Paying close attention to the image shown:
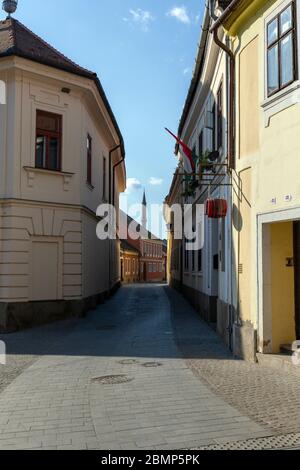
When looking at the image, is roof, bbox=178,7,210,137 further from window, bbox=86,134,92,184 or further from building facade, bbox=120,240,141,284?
building facade, bbox=120,240,141,284

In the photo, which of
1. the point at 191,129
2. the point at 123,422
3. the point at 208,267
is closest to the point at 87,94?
the point at 191,129

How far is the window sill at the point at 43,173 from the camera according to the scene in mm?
14805

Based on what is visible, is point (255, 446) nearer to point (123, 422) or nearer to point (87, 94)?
point (123, 422)

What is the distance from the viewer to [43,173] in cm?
→ 1512

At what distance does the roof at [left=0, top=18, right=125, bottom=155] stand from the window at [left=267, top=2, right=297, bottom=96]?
7956 millimetres

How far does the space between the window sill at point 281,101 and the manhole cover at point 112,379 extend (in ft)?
15.6

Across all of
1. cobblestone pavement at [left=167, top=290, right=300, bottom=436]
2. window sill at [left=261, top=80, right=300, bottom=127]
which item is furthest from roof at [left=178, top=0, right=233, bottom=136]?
cobblestone pavement at [left=167, top=290, right=300, bottom=436]

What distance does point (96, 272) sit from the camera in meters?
19.9

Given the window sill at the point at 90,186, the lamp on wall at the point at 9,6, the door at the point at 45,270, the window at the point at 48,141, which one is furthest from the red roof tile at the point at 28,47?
the door at the point at 45,270

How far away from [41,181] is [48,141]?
50.8 inches

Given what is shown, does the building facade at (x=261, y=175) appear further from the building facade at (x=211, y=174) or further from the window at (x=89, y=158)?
the window at (x=89, y=158)

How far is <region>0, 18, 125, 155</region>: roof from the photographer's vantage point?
47.4ft

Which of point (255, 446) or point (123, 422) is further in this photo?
point (123, 422)

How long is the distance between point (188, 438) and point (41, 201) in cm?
1090
